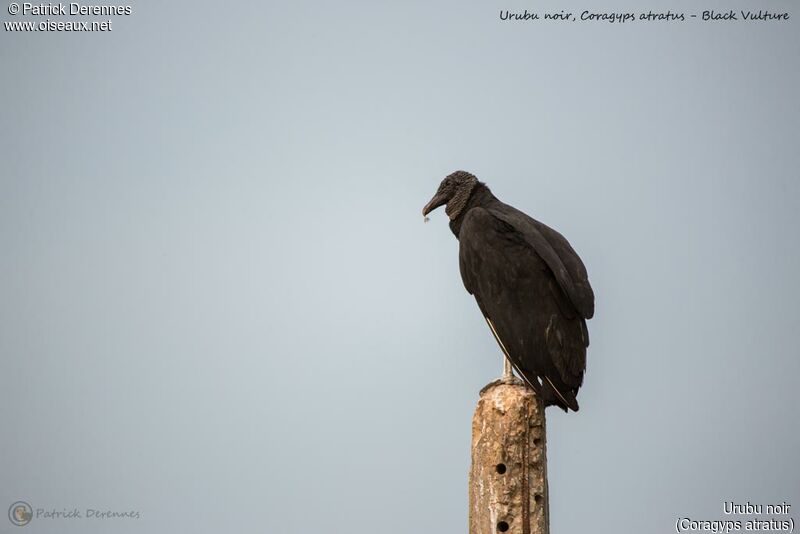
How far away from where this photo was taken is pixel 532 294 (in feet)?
21.8

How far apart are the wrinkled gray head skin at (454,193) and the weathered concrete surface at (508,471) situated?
92.6 inches

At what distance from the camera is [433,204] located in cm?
779

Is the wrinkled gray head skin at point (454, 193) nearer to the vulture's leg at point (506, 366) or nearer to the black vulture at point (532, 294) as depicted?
the black vulture at point (532, 294)

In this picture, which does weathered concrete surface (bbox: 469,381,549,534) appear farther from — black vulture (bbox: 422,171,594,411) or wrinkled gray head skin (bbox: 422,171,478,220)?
wrinkled gray head skin (bbox: 422,171,478,220)

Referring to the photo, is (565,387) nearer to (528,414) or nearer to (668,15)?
(528,414)

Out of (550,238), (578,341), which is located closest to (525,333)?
(578,341)

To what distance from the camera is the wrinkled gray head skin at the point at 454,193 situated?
25.2 feet

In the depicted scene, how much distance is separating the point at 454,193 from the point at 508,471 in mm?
2862

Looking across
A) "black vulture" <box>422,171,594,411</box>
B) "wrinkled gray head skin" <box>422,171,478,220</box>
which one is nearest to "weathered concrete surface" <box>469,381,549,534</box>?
"black vulture" <box>422,171,594,411</box>

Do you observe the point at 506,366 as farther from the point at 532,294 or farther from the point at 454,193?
the point at 454,193

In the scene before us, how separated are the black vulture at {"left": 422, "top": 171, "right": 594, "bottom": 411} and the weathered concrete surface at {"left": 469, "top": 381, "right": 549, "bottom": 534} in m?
0.52

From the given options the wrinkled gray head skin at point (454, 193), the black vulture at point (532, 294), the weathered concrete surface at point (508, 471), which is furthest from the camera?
the wrinkled gray head skin at point (454, 193)

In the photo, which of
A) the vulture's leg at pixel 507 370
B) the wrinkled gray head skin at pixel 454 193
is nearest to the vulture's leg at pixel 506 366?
the vulture's leg at pixel 507 370

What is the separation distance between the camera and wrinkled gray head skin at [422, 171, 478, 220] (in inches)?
303
